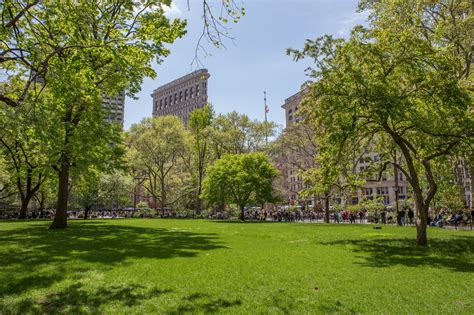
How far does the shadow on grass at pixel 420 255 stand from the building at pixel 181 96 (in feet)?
441

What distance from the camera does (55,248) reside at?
Answer: 516 inches

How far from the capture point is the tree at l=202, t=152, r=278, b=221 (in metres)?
44.7

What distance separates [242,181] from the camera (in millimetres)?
44188

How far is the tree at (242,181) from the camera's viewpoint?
147ft

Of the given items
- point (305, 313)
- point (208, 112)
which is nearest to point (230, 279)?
point (305, 313)

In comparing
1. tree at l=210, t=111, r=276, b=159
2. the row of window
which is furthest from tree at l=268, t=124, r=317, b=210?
the row of window

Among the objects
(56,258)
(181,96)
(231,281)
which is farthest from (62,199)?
(181,96)

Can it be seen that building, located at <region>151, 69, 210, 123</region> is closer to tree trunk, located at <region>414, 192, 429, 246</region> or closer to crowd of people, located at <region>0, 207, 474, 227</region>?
crowd of people, located at <region>0, 207, 474, 227</region>

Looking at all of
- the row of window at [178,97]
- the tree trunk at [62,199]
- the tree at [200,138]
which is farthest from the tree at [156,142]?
the row of window at [178,97]

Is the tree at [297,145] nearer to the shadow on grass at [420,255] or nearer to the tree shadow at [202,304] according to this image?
the shadow on grass at [420,255]

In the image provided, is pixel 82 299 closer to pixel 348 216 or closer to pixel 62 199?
pixel 62 199

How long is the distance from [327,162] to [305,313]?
1239cm

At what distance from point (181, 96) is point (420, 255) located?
15772 centimetres

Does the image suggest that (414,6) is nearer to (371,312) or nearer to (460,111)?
(460,111)
